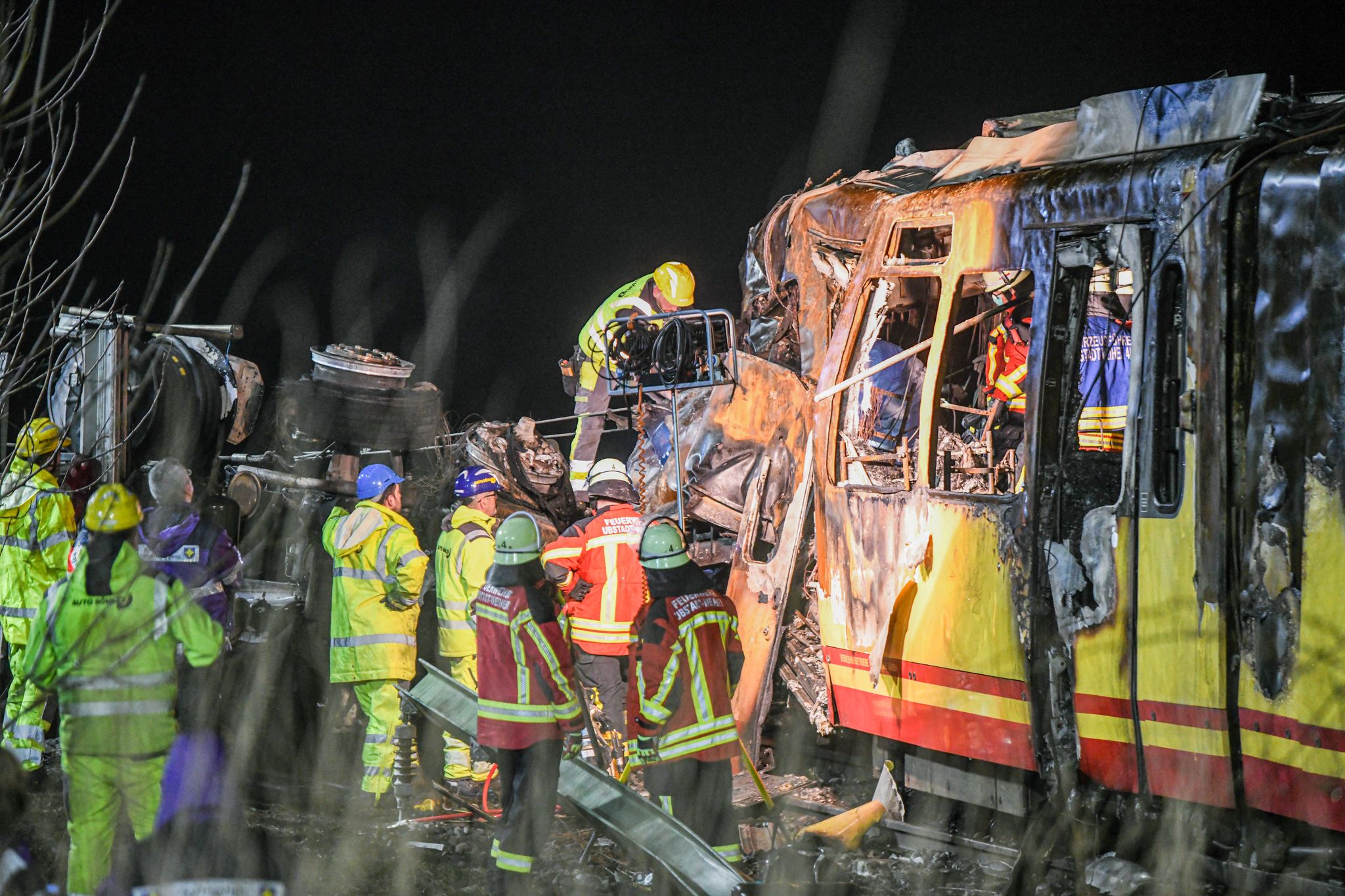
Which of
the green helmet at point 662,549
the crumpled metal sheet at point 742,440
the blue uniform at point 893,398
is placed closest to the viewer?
the green helmet at point 662,549

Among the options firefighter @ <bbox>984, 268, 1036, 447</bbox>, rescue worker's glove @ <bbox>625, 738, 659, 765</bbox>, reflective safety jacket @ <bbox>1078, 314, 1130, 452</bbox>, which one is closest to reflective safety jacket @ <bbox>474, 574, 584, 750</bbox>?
rescue worker's glove @ <bbox>625, 738, 659, 765</bbox>

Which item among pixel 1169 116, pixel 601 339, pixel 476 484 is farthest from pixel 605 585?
pixel 1169 116

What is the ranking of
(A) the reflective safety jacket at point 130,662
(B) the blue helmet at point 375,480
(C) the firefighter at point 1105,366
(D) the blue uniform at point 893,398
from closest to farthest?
(A) the reflective safety jacket at point 130,662 → (C) the firefighter at point 1105,366 → (D) the blue uniform at point 893,398 → (B) the blue helmet at point 375,480

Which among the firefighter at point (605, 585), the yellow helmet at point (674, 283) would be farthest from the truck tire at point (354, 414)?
the firefighter at point (605, 585)

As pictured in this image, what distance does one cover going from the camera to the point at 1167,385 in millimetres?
4941

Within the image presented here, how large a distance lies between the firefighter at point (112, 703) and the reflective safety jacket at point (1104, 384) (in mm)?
4342

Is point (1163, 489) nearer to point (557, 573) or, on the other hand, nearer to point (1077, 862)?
point (1077, 862)

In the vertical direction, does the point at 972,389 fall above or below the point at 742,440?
above

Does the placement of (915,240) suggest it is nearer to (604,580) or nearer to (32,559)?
(604,580)

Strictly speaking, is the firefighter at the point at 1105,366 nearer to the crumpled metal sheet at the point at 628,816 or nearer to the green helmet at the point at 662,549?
the green helmet at the point at 662,549

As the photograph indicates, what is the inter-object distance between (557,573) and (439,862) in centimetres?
201

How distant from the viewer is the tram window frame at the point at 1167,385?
4.85 m

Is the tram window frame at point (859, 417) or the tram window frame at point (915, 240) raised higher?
the tram window frame at point (915, 240)

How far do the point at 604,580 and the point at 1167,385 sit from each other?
3.84m
